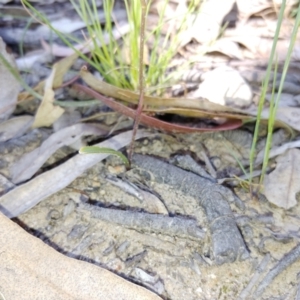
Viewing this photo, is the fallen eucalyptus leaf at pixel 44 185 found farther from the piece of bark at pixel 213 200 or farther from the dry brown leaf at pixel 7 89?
the dry brown leaf at pixel 7 89

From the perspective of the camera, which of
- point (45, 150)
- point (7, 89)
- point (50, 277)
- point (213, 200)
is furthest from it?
point (7, 89)

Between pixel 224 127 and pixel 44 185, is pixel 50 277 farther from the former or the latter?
pixel 224 127

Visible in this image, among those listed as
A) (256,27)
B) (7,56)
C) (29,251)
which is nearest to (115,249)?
(29,251)

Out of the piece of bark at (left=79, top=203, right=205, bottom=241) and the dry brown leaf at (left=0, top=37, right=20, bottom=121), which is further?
the dry brown leaf at (left=0, top=37, right=20, bottom=121)

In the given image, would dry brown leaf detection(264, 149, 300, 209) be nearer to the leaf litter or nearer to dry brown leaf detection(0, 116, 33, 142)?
the leaf litter

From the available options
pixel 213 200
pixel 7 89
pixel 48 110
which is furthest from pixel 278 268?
pixel 7 89

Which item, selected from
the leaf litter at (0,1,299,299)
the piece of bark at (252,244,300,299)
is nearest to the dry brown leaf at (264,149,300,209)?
the leaf litter at (0,1,299,299)
